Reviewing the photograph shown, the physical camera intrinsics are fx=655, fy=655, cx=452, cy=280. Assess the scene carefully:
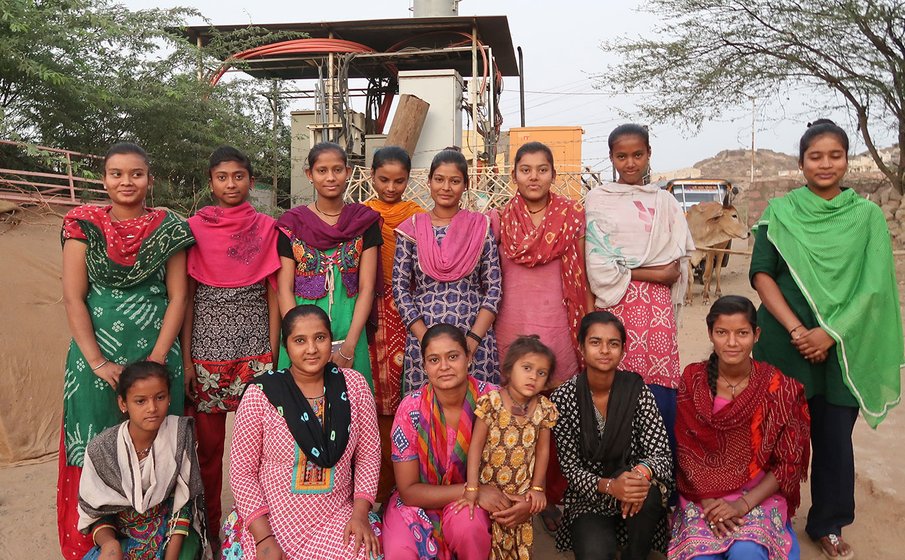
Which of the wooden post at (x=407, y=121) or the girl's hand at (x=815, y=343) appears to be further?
the wooden post at (x=407, y=121)

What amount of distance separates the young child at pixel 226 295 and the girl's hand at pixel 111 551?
26.4 inches

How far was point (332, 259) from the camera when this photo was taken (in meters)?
2.97

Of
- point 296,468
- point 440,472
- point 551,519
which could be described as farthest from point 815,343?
point 296,468

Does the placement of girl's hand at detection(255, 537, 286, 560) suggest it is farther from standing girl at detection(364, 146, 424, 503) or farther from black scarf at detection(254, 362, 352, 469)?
standing girl at detection(364, 146, 424, 503)

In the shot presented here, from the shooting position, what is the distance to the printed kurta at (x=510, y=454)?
255cm

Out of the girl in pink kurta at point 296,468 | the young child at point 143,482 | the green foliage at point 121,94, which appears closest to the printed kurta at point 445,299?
the girl in pink kurta at point 296,468

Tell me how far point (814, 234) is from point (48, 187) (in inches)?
289

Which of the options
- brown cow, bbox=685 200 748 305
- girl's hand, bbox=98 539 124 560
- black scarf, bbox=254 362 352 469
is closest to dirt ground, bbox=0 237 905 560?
girl's hand, bbox=98 539 124 560

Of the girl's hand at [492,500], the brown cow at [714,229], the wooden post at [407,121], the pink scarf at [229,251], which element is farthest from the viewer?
the wooden post at [407,121]

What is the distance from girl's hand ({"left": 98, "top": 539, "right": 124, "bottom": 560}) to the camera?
2.41 m

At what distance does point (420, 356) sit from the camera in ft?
9.97

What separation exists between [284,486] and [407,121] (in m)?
9.69

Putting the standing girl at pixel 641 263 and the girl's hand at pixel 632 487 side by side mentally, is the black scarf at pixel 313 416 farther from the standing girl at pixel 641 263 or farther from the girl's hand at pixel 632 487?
the standing girl at pixel 641 263

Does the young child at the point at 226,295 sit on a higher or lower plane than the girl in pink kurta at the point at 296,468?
higher
